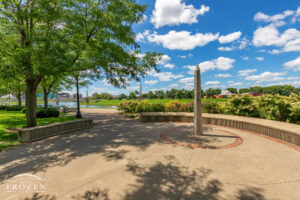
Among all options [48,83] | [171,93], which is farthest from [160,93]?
[48,83]

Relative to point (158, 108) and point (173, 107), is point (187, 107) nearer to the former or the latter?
point (173, 107)

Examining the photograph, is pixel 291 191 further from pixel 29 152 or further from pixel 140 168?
pixel 29 152

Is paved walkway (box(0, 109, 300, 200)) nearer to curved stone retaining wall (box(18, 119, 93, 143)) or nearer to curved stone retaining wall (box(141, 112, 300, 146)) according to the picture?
curved stone retaining wall (box(141, 112, 300, 146))

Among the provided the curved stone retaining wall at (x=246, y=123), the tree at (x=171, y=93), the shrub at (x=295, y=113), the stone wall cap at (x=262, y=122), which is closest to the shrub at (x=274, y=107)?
the shrub at (x=295, y=113)

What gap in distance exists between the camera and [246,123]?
8.02m

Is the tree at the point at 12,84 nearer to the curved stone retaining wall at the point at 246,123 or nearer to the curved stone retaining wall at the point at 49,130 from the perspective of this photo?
the curved stone retaining wall at the point at 49,130

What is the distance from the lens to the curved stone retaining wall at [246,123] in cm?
579

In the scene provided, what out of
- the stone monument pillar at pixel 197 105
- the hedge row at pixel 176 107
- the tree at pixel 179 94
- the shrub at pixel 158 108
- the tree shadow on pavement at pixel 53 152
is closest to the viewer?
the tree shadow on pavement at pixel 53 152

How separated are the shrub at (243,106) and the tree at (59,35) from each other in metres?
8.90

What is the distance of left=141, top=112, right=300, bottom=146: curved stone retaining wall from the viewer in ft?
19.0

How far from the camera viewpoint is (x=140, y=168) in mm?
3963

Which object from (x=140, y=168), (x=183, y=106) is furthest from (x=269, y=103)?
(x=140, y=168)

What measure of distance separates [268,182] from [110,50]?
9.06 m

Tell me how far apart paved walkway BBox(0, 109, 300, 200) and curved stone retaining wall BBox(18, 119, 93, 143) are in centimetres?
83
